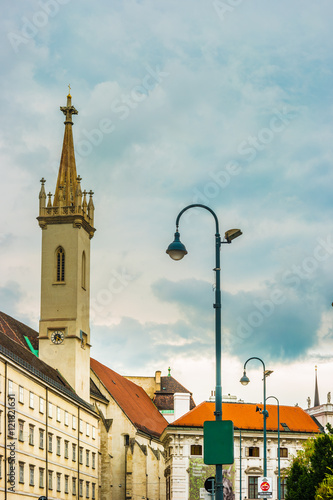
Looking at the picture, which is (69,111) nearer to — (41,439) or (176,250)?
(41,439)

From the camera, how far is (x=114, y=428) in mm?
100688

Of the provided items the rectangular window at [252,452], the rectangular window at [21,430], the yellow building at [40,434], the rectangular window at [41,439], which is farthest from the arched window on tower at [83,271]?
the rectangular window at [21,430]

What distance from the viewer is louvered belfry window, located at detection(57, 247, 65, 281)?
93688mm

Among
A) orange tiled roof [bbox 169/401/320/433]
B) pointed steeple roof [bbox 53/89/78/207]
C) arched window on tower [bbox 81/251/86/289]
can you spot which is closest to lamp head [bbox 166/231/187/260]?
orange tiled roof [bbox 169/401/320/433]

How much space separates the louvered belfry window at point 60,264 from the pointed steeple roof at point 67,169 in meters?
5.26

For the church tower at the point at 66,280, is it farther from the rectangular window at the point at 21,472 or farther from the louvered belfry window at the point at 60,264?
the rectangular window at the point at 21,472

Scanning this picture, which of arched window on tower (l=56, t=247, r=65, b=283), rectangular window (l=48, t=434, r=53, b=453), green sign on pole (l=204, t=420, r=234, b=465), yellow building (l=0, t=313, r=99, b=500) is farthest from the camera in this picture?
arched window on tower (l=56, t=247, r=65, b=283)

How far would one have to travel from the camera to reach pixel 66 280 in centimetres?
9331

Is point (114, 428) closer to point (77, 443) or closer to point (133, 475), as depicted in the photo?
point (133, 475)

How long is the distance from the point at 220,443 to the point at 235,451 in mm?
66495

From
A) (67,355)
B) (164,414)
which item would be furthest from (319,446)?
(164,414)

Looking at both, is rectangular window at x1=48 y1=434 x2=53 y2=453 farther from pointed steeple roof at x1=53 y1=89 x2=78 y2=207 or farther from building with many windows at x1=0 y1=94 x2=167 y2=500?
pointed steeple roof at x1=53 y1=89 x2=78 y2=207

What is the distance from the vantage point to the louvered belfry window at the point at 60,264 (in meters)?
93.7

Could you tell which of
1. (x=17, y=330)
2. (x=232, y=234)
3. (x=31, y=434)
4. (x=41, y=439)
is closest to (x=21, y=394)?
(x=31, y=434)
